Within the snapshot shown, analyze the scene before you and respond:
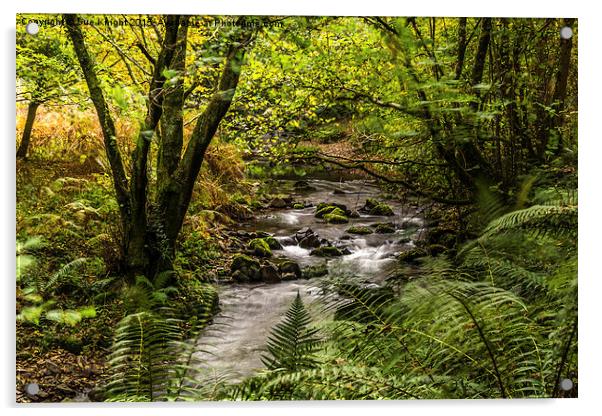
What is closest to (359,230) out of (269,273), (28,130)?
(269,273)

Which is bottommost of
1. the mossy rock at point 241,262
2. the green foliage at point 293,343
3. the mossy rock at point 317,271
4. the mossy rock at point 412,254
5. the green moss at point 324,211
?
the green foliage at point 293,343

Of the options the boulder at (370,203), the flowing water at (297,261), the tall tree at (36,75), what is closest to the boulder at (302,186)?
the flowing water at (297,261)

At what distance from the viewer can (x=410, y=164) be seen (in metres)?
2.78

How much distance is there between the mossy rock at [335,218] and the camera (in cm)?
269

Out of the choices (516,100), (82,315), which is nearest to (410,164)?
(516,100)

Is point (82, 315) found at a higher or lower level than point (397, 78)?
lower

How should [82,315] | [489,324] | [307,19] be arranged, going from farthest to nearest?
[307,19]
[82,315]
[489,324]

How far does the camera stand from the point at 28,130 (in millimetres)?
2559

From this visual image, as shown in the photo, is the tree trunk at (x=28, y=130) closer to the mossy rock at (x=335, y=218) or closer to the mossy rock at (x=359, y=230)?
the mossy rock at (x=335, y=218)

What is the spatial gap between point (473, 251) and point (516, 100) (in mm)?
798

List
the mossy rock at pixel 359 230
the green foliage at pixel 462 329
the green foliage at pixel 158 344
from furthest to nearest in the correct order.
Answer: the mossy rock at pixel 359 230 → the green foliage at pixel 158 344 → the green foliage at pixel 462 329

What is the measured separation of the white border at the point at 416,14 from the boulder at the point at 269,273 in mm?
562

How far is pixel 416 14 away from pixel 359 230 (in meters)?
1.06
